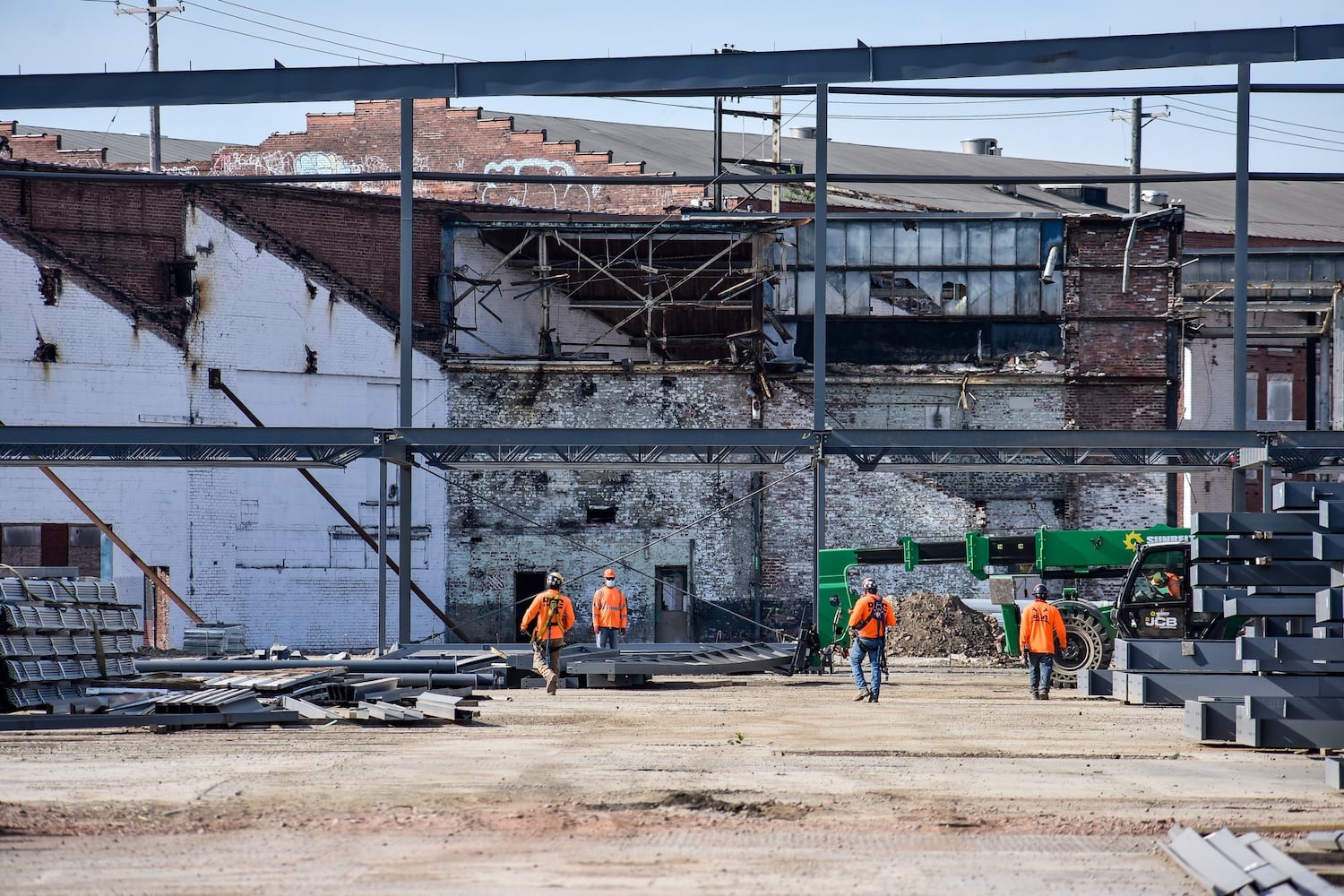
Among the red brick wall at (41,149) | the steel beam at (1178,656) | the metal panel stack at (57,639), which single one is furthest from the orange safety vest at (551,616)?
the red brick wall at (41,149)

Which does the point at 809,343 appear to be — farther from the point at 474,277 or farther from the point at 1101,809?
the point at 1101,809

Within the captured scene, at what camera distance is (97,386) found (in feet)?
89.4

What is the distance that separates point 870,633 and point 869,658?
1.04 ft

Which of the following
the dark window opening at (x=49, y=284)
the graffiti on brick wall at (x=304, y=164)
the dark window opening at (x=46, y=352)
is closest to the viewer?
the dark window opening at (x=46, y=352)

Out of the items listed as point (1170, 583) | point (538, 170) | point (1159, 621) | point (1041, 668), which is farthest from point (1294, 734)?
point (538, 170)

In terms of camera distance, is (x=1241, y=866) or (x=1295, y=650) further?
(x=1295, y=650)

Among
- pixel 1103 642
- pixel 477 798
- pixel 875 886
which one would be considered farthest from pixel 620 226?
pixel 875 886

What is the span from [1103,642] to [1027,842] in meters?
12.3

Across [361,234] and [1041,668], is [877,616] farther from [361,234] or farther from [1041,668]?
[361,234]

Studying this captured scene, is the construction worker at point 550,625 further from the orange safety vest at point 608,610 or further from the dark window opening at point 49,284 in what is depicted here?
the dark window opening at point 49,284

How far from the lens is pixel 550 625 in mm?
18141

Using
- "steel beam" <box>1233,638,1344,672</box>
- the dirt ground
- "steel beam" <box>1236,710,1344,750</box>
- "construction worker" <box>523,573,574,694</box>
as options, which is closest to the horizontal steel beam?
"construction worker" <box>523,573,574,694</box>

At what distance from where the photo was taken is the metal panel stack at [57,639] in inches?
572

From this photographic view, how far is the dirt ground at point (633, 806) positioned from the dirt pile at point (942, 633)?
1221cm
